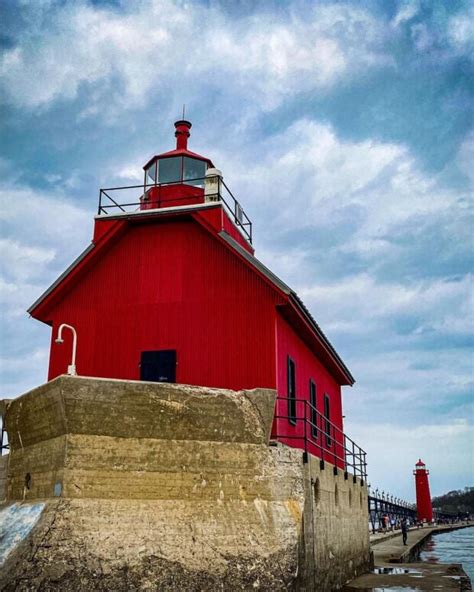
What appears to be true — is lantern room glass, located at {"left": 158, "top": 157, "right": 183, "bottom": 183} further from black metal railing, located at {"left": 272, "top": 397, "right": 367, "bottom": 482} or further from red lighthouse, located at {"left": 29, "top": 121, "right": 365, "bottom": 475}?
black metal railing, located at {"left": 272, "top": 397, "right": 367, "bottom": 482}

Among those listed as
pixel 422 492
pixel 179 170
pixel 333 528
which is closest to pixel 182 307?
pixel 179 170

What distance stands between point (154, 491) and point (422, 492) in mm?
61986

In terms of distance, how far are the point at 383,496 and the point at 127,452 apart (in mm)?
49355

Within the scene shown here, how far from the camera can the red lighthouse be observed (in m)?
14.2

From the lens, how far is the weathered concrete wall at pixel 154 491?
9.20 meters

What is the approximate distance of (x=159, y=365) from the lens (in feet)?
48.0

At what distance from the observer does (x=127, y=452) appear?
1009cm

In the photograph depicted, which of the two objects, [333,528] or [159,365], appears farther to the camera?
[159,365]

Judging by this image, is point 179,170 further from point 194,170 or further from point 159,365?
point 159,365

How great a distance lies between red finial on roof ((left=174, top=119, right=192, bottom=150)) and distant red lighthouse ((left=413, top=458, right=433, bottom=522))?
55.1m

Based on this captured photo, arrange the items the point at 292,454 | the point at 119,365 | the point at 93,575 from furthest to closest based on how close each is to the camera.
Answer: the point at 119,365
the point at 292,454
the point at 93,575

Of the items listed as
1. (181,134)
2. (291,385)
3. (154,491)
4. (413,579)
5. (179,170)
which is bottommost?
(413,579)

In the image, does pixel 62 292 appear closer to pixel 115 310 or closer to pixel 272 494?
pixel 115 310

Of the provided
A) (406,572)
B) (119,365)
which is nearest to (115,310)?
(119,365)
